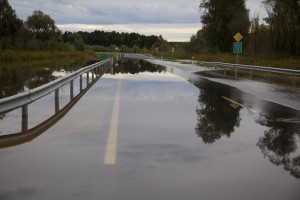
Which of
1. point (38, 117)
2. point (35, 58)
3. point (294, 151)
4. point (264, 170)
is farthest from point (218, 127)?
point (35, 58)

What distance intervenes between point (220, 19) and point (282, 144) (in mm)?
82301

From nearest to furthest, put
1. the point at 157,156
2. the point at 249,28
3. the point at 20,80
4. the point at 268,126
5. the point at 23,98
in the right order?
the point at 157,156
the point at 23,98
the point at 268,126
the point at 20,80
the point at 249,28

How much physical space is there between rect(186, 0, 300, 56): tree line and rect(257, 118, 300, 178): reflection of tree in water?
3857 cm

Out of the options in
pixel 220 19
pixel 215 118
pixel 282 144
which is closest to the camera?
pixel 282 144

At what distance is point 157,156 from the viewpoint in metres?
7.25

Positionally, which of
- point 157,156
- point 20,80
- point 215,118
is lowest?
point 157,156

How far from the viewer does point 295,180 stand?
6098mm

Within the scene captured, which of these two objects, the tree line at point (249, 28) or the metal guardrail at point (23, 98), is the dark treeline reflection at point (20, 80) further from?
the tree line at point (249, 28)

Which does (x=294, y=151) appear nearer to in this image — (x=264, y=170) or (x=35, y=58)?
(x=264, y=170)

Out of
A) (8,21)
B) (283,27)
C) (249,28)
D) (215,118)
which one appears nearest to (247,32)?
(249,28)

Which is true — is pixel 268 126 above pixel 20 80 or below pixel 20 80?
below

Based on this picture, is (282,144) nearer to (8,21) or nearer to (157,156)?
(157,156)

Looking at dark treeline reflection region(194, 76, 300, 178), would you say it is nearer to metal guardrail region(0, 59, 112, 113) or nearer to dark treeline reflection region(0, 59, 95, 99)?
metal guardrail region(0, 59, 112, 113)

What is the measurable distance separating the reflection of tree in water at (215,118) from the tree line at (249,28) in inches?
1368
